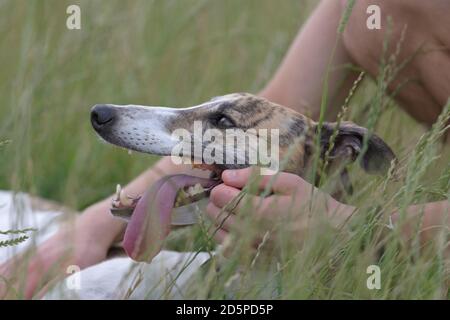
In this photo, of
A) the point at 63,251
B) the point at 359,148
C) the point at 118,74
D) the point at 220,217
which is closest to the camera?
the point at 220,217

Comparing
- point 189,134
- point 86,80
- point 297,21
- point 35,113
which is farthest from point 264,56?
point 189,134

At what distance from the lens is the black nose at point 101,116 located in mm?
2361

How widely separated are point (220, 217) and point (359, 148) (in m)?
0.53

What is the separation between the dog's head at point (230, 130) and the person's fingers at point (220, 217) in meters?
0.19

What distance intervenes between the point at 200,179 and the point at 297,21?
7.07 ft

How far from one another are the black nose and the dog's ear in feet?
1.93

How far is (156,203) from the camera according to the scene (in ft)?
7.49

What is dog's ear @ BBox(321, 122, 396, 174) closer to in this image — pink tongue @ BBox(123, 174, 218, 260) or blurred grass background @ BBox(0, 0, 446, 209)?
pink tongue @ BBox(123, 174, 218, 260)

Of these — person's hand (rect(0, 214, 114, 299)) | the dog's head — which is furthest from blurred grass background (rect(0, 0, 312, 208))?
the dog's head

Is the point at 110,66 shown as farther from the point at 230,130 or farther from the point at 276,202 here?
the point at 276,202

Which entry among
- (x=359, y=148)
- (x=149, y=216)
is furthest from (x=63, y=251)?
(x=359, y=148)

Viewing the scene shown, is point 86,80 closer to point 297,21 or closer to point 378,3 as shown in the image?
point 297,21

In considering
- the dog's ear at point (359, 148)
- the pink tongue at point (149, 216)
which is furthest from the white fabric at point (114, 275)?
the dog's ear at point (359, 148)

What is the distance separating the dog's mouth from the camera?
2264 mm
